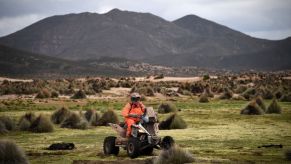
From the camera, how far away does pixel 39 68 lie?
153250 mm

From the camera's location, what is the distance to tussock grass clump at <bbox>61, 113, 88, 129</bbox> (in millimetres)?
32344

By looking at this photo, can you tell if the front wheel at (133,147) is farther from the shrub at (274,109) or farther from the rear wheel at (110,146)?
the shrub at (274,109)

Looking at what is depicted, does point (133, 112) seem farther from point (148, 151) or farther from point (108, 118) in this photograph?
point (108, 118)

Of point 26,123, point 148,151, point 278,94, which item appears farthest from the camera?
point 278,94

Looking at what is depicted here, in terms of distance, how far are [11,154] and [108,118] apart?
17017 mm

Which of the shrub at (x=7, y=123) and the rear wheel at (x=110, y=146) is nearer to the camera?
the rear wheel at (x=110, y=146)

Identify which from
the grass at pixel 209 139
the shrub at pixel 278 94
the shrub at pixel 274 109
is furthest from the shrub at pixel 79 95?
the shrub at pixel 274 109

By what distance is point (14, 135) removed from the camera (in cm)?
2933

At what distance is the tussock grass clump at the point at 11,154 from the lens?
55.8 ft

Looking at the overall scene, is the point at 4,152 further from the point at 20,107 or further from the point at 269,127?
the point at 20,107

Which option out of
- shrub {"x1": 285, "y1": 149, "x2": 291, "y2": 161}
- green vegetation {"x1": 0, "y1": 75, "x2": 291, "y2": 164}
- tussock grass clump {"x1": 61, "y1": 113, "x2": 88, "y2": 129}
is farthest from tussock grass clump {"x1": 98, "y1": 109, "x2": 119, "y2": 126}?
shrub {"x1": 285, "y1": 149, "x2": 291, "y2": 161}

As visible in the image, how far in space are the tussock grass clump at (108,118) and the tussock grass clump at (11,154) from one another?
54.3 feet

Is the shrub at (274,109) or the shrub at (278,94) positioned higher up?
the shrub at (278,94)

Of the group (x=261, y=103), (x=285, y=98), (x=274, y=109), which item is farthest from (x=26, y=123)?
(x=285, y=98)
